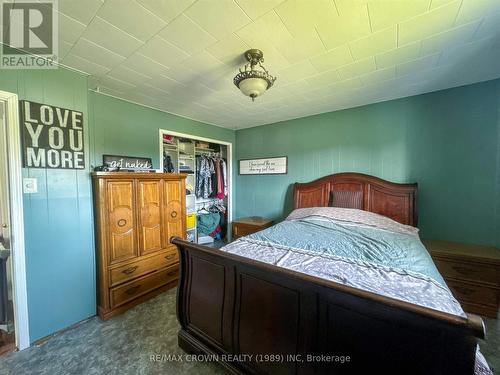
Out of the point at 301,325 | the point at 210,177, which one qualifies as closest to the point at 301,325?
the point at 301,325

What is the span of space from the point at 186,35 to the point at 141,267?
7.20 ft

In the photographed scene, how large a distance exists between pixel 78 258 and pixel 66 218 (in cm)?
39

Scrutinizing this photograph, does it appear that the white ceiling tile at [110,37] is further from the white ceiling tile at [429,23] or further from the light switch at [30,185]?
the white ceiling tile at [429,23]

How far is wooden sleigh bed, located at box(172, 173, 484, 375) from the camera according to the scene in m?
0.72

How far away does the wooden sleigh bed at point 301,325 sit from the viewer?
0.72m

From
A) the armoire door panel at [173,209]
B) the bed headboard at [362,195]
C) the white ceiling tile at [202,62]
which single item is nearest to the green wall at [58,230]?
the armoire door panel at [173,209]

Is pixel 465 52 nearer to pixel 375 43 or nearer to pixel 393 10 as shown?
pixel 375 43

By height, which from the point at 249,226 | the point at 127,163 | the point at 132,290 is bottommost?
the point at 132,290

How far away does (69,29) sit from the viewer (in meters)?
1.39

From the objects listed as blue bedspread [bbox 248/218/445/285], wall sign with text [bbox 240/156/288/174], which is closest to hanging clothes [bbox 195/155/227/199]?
wall sign with text [bbox 240/156/288/174]

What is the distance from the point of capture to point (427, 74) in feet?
6.51

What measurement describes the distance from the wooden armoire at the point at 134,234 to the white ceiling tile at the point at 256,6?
1747 millimetres

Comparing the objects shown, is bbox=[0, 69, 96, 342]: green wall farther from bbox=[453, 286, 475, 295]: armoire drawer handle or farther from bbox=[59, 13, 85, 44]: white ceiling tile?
bbox=[453, 286, 475, 295]: armoire drawer handle

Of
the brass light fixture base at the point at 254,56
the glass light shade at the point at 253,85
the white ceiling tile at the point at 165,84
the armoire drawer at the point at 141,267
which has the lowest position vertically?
the armoire drawer at the point at 141,267
